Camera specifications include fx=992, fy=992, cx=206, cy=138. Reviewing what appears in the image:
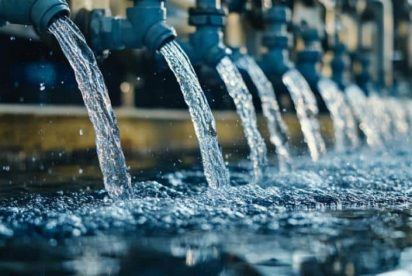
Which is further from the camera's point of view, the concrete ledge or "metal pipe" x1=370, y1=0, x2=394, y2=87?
"metal pipe" x1=370, y1=0, x2=394, y2=87

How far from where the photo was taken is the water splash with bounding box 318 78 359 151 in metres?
4.94

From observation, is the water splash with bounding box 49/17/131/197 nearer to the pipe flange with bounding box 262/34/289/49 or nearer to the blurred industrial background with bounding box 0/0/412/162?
the blurred industrial background with bounding box 0/0/412/162

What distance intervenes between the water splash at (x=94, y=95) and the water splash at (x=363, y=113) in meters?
3.01

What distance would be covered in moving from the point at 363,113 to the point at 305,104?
1100 mm

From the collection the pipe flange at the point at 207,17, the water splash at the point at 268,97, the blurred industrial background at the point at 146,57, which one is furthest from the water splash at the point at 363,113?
the pipe flange at the point at 207,17

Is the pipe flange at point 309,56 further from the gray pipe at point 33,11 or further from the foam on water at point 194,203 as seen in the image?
the gray pipe at point 33,11

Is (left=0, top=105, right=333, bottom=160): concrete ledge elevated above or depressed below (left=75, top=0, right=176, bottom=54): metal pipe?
below

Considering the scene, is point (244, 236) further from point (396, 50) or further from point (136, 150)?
point (396, 50)

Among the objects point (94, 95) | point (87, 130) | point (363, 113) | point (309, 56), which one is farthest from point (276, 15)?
point (363, 113)

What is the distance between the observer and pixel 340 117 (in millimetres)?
5285

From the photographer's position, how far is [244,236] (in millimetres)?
1486

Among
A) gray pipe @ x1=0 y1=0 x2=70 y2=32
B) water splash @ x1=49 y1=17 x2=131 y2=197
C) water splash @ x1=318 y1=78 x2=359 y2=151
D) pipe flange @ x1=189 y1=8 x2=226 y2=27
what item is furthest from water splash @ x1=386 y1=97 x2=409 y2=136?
gray pipe @ x1=0 y1=0 x2=70 y2=32

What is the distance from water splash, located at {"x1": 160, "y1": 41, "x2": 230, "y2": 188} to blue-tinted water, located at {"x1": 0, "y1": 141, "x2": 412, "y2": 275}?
0.06m

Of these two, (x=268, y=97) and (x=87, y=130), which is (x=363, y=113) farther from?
(x=87, y=130)
